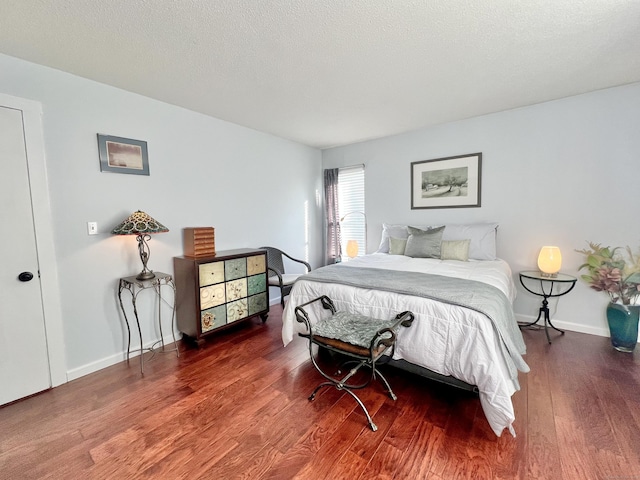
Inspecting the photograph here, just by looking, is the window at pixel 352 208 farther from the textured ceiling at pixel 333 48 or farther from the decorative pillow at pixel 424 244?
the textured ceiling at pixel 333 48

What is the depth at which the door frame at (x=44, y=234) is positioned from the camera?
2.08 metres

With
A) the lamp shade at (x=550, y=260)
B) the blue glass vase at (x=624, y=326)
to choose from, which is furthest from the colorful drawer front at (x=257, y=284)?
the blue glass vase at (x=624, y=326)

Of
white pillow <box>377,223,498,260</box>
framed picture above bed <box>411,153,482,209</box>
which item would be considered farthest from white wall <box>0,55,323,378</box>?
white pillow <box>377,223,498,260</box>

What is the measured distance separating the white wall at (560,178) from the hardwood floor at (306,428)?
1.06 metres

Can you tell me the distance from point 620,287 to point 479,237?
1245 millimetres

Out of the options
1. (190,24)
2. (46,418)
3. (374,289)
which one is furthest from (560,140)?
(46,418)

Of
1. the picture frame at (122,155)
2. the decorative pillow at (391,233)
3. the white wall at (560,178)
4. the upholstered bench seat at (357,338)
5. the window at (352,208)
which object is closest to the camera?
the upholstered bench seat at (357,338)

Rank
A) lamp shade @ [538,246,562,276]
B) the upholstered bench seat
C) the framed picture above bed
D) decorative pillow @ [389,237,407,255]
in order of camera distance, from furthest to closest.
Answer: decorative pillow @ [389,237,407,255] < the framed picture above bed < lamp shade @ [538,246,562,276] < the upholstered bench seat

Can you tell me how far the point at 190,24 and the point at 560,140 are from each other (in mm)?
3646

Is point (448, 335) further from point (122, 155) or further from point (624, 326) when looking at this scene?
point (122, 155)

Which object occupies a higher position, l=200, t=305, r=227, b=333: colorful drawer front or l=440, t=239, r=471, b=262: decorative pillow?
l=440, t=239, r=471, b=262: decorative pillow

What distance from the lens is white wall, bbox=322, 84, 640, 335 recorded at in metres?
2.74

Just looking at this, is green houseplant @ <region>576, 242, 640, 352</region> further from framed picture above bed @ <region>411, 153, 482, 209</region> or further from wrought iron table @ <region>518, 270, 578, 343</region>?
framed picture above bed @ <region>411, 153, 482, 209</region>

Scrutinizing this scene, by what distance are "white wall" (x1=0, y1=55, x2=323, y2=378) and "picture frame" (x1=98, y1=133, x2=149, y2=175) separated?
0.05 m
